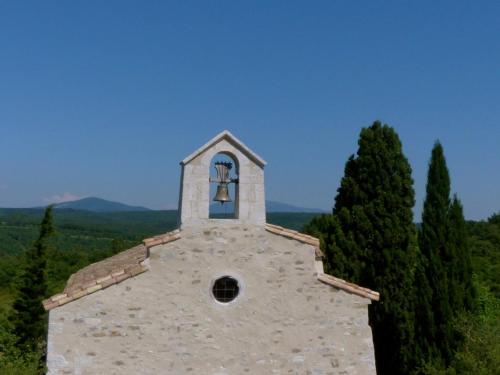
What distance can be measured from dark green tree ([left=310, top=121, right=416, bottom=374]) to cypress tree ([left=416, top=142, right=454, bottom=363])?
1.45 metres

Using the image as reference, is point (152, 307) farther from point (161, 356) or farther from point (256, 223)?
point (256, 223)

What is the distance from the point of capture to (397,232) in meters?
17.5

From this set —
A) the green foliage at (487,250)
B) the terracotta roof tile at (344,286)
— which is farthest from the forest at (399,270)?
Answer: the terracotta roof tile at (344,286)

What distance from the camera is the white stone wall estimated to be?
9.88 metres

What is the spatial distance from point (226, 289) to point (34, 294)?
56.8 ft

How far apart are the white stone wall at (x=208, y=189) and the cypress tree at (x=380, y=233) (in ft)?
27.6

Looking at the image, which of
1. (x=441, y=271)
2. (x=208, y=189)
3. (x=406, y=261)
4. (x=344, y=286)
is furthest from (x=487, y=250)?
(x=208, y=189)

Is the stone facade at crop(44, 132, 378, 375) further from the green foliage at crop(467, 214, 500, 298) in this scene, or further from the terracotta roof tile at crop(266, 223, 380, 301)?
the green foliage at crop(467, 214, 500, 298)

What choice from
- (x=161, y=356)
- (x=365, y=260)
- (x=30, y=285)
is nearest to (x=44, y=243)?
(x=30, y=285)

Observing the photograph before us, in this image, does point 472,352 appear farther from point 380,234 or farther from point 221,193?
point 221,193

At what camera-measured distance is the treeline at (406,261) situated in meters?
14.2

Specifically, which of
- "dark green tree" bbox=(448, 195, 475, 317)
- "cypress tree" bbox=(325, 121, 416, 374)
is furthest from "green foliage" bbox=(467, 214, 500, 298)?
"dark green tree" bbox=(448, 195, 475, 317)

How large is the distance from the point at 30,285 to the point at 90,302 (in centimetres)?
1663

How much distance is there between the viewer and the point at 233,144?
399 inches
